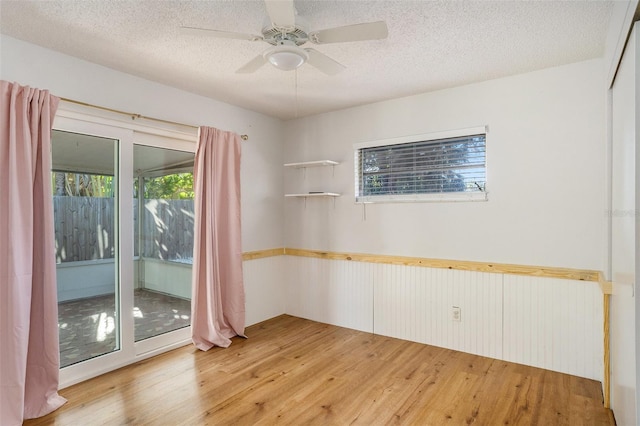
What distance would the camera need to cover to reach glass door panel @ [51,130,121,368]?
2678mm

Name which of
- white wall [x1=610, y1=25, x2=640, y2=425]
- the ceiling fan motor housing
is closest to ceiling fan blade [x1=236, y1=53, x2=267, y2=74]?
the ceiling fan motor housing

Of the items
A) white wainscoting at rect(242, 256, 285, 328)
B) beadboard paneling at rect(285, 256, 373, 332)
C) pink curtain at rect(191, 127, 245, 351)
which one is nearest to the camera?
pink curtain at rect(191, 127, 245, 351)

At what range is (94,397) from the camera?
2498mm

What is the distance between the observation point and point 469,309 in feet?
10.8

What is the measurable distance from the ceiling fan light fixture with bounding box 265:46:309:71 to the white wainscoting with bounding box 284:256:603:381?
93.5 inches

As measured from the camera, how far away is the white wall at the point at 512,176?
9.09 ft

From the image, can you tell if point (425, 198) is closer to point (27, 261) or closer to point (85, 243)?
point (85, 243)

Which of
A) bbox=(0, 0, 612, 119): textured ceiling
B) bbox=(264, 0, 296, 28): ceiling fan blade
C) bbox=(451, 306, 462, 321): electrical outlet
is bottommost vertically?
bbox=(451, 306, 462, 321): electrical outlet

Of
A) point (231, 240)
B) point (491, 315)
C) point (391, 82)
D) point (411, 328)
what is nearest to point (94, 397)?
point (231, 240)

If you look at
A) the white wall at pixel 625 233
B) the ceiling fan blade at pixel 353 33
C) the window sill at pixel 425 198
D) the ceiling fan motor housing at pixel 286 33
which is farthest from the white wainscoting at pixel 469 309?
the ceiling fan motor housing at pixel 286 33

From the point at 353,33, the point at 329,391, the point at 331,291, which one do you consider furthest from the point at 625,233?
the point at 331,291

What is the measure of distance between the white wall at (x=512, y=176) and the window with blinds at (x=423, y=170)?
3.7 inches

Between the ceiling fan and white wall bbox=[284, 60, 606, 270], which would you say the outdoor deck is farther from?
the ceiling fan

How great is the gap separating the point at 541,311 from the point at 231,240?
291cm
